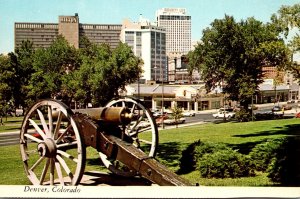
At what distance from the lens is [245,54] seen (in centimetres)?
1219

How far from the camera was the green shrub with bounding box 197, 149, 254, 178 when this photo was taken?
691 centimetres

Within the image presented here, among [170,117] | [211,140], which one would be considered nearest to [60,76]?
[211,140]

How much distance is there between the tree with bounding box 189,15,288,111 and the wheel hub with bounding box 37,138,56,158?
21.7ft

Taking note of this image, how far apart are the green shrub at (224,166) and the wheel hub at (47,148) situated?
2840 millimetres

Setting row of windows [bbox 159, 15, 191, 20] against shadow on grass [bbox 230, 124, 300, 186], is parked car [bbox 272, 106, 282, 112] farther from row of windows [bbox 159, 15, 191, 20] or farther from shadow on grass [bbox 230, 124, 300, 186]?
row of windows [bbox 159, 15, 191, 20]

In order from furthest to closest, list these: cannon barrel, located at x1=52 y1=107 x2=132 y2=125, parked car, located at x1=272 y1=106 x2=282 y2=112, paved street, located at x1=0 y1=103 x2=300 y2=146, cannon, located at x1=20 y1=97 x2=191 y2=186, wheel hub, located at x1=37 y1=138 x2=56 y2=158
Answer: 1. parked car, located at x1=272 y1=106 x2=282 y2=112
2. paved street, located at x1=0 y1=103 x2=300 y2=146
3. cannon barrel, located at x1=52 y1=107 x2=132 y2=125
4. wheel hub, located at x1=37 y1=138 x2=56 y2=158
5. cannon, located at x1=20 y1=97 x2=191 y2=186

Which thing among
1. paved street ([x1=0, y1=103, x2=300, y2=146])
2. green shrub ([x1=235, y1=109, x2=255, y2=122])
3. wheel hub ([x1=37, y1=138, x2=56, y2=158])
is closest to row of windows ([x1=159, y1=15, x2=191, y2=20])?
wheel hub ([x1=37, y1=138, x2=56, y2=158])

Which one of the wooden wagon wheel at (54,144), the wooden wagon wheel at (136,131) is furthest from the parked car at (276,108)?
the wooden wagon wheel at (54,144)

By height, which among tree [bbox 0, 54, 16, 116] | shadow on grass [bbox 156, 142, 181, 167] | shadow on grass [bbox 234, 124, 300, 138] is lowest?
shadow on grass [bbox 156, 142, 181, 167]

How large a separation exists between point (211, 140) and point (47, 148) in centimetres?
498

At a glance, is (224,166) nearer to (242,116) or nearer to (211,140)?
(211,140)

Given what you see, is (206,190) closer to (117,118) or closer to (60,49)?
(117,118)

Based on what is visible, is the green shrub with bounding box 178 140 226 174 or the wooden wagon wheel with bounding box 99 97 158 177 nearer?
the wooden wagon wheel with bounding box 99 97 158 177

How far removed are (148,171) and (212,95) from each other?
31.9ft
